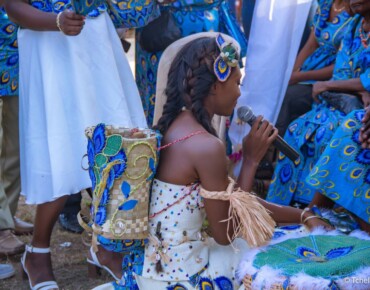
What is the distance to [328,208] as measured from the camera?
4031mm

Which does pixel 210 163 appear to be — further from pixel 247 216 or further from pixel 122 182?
pixel 122 182

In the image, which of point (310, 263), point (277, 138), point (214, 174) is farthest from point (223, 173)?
point (310, 263)

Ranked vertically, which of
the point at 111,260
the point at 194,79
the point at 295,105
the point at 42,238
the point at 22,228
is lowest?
the point at 22,228

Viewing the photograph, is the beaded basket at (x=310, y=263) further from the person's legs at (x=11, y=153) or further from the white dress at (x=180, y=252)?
the person's legs at (x=11, y=153)

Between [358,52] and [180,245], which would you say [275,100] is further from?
[180,245]

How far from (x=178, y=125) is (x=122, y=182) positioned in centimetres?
Answer: 35

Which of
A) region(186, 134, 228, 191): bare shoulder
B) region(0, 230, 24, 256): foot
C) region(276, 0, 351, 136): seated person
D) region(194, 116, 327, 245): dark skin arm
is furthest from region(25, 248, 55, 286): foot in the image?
region(276, 0, 351, 136): seated person

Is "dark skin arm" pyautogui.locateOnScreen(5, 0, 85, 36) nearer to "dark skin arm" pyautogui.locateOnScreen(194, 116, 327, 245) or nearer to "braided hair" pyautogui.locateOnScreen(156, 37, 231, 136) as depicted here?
"braided hair" pyautogui.locateOnScreen(156, 37, 231, 136)

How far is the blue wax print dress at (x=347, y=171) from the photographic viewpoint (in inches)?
146

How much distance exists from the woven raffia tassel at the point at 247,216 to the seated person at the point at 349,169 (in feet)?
3.73

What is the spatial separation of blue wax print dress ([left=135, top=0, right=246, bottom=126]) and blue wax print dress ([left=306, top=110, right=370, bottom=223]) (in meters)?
1.14

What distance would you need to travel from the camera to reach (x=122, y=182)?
2664mm

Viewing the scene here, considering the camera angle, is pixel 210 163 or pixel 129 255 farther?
pixel 129 255

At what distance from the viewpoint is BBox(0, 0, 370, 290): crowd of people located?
277 centimetres
